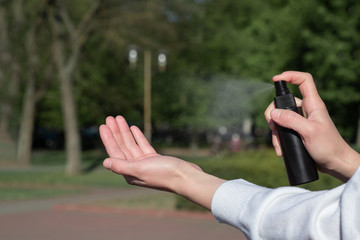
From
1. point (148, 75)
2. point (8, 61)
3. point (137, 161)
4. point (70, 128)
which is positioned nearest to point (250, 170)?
point (137, 161)

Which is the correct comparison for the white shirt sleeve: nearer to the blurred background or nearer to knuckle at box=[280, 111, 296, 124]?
knuckle at box=[280, 111, 296, 124]

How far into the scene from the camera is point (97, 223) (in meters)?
12.1

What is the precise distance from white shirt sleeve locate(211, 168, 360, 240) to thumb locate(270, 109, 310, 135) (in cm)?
20

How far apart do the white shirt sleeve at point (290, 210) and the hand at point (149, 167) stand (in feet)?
0.34

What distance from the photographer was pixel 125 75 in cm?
4106

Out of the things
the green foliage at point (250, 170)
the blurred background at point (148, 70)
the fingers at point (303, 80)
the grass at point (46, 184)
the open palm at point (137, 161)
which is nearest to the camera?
the open palm at point (137, 161)

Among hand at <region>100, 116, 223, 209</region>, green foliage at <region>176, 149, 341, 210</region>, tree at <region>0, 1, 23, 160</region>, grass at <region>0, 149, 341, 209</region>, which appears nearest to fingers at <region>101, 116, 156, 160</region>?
hand at <region>100, 116, 223, 209</region>

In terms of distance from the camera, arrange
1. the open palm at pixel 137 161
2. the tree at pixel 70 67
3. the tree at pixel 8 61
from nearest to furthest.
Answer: the open palm at pixel 137 161, the tree at pixel 70 67, the tree at pixel 8 61

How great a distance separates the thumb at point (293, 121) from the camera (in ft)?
5.05

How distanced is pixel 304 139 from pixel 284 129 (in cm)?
6

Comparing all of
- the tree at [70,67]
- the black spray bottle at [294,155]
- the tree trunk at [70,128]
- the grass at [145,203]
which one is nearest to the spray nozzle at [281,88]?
the black spray bottle at [294,155]

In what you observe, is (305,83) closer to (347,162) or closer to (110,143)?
(347,162)

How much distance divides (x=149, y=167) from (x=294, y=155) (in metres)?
0.39

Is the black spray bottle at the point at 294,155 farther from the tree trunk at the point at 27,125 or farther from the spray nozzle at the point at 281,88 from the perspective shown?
the tree trunk at the point at 27,125
